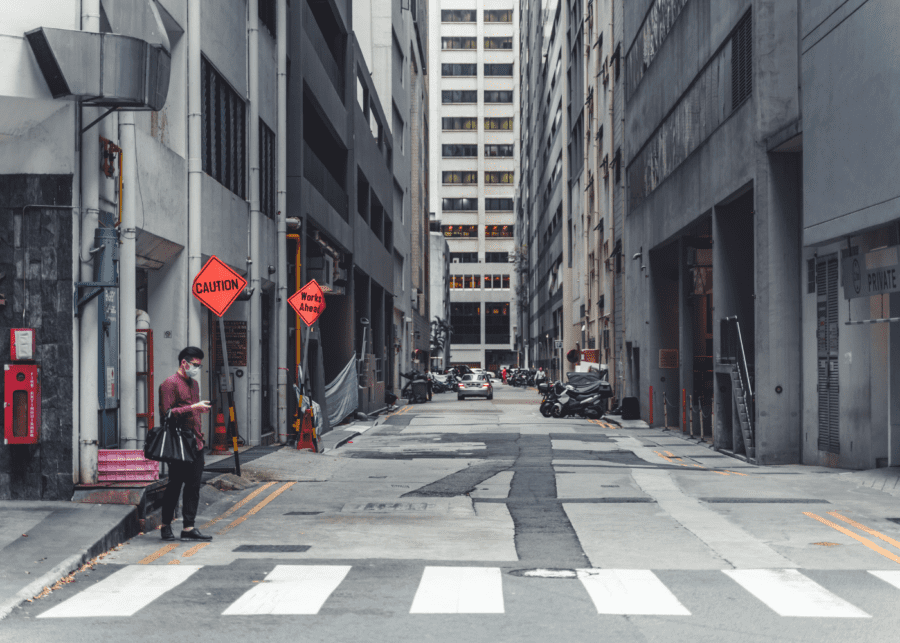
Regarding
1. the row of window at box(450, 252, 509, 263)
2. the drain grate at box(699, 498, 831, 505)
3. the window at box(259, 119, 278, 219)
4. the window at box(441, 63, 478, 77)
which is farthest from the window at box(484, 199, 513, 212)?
the drain grate at box(699, 498, 831, 505)

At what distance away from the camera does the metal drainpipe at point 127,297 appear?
1262cm

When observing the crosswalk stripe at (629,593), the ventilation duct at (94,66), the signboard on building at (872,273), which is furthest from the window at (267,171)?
the crosswalk stripe at (629,593)

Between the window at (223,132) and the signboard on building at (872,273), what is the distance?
1086cm

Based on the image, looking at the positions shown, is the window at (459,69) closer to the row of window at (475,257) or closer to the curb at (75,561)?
the row of window at (475,257)

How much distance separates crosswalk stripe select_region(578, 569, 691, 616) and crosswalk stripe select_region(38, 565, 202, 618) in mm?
3271

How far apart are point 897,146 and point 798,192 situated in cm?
503

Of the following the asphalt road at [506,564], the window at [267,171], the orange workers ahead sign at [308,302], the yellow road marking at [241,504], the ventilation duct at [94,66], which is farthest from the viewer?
the window at [267,171]

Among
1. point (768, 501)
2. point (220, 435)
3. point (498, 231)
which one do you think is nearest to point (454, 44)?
point (498, 231)

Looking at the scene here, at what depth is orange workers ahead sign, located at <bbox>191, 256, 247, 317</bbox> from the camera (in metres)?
14.3

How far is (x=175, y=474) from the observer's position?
10195 mm

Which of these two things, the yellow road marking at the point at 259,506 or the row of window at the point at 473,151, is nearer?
the yellow road marking at the point at 259,506

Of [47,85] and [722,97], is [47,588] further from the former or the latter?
[722,97]

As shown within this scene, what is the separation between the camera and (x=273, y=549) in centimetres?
986

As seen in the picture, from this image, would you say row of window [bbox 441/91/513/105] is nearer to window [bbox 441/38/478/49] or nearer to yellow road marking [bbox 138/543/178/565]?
window [bbox 441/38/478/49]
